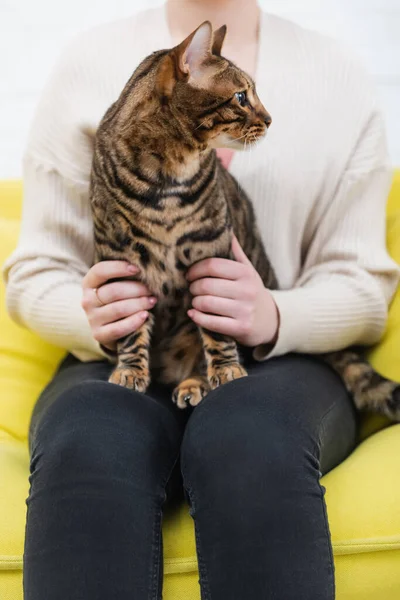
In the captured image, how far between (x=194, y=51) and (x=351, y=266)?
1.61 ft

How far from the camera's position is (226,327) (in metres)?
1.09

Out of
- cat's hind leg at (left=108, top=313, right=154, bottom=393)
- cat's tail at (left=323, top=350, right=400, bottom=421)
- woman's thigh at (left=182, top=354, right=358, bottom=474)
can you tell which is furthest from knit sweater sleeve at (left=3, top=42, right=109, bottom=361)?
cat's tail at (left=323, top=350, right=400, bottom=421)

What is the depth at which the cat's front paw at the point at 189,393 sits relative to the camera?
43.3 inches

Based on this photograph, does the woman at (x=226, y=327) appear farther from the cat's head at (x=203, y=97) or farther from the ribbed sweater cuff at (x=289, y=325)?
the cat's head at (x=203, y=97)

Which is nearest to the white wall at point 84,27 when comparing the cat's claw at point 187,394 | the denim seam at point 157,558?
the cat's claw at point 187,394

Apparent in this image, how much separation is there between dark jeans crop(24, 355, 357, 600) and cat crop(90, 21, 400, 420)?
13cm

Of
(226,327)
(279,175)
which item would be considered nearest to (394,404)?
(226,327)

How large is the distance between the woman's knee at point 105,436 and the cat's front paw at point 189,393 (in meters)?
0.07

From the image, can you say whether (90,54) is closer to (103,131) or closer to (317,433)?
(103,131)

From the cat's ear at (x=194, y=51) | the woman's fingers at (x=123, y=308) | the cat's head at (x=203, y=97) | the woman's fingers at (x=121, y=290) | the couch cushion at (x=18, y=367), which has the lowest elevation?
the couch cushion at (x=18, y=367)

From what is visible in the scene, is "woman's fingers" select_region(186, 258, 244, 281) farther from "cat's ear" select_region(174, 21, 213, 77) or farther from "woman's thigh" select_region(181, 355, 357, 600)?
"cat's ear" select_region(174, 21, 213, 77)

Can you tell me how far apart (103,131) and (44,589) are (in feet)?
2.09

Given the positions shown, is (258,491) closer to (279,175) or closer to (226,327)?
(226,327)

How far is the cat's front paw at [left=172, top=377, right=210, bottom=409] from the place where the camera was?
3.61ft
